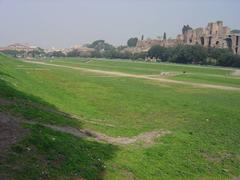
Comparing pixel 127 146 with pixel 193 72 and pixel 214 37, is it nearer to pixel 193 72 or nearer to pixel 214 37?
pixel 193 72

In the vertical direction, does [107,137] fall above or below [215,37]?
below

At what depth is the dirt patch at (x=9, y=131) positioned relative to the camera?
914 cm

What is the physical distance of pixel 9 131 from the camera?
1007 centimetres

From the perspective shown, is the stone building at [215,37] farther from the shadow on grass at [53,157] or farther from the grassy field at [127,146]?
the shadow on grass at [53,157]

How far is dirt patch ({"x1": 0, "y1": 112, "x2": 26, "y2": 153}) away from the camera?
9136 mm

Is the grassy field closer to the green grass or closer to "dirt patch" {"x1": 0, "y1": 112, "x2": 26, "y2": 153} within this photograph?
"dirt patch" {"x1": 0, "y1": 112, "x2": 26, "y2": 153}

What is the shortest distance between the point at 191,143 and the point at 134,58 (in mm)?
117784

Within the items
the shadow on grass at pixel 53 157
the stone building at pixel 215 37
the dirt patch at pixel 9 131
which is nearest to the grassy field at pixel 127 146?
the shadow on grass at pixel 53 157

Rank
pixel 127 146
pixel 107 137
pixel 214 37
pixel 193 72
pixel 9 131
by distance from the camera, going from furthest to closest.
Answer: pixel 214 37 → pixel 193 72 → pixel 107 137 → pixel 127 146 → pixel 9 131

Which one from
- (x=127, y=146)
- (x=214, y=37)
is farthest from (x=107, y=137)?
(x=214, y=37)

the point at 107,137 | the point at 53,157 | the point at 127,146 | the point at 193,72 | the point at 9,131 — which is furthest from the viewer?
the point at 193,72

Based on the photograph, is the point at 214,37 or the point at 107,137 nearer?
the point at 107,137

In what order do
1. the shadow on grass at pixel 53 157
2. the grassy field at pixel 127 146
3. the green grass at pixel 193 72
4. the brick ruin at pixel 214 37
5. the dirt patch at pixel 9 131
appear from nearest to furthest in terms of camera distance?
the shadow on grass at pixel 53 157
the grassy field at pixel 127 146
the dirt patch at pixel 9 131
the green grass at pixel 193 72
the brick ruin at pixel 214 37

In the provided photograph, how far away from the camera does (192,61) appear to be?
9488 centimetres
